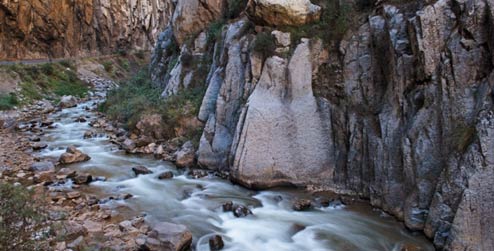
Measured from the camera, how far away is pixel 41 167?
11.8m

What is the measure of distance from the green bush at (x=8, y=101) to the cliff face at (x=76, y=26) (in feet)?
35.6

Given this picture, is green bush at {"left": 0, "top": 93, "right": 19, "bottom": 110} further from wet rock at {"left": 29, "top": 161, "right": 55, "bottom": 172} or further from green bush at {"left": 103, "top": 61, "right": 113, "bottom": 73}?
green bush at {"left": 103, "top": 61, "right": 113, "bottom": 73}

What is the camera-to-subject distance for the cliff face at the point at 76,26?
31266mm

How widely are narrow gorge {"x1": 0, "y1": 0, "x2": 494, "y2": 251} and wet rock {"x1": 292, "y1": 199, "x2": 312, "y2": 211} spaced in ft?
0.10

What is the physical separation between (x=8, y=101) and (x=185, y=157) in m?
13.7

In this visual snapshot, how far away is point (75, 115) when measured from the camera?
21.2 m

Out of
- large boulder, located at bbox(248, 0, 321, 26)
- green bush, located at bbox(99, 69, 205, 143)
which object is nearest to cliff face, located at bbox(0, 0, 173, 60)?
green bush, located at bbox(99, 69, 205, 143)

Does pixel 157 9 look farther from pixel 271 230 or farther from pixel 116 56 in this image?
pixel 271 230

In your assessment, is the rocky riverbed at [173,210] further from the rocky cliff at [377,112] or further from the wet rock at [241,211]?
the rocky cliff at [377,112]

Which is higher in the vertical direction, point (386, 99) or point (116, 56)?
point (116, 56)

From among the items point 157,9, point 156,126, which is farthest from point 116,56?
point 156,126

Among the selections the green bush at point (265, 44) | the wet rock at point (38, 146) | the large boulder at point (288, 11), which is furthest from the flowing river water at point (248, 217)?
the large boulder at point (288, 11)

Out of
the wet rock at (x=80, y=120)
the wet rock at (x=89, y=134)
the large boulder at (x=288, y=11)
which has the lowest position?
the wet rock at (x=89, y=134)

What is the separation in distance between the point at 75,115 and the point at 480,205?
19239 millimetres
